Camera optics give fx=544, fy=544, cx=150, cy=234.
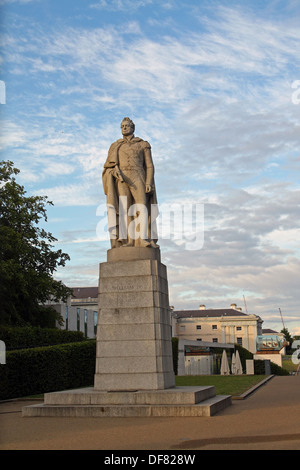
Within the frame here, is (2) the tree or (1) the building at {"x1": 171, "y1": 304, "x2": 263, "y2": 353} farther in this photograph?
(1) the building at {"x1": 171, "y1": 304, "x2": 263, "y2": 353}

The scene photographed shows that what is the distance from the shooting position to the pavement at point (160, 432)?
827 cm

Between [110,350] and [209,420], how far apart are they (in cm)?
366

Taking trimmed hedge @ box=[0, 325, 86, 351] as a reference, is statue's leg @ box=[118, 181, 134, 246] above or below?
above

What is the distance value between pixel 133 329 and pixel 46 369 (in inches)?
369

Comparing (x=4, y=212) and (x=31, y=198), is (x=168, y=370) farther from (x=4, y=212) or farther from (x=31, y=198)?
(x=31, y=198)

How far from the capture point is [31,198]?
3531 cm

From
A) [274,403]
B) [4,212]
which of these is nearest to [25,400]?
[274,403]

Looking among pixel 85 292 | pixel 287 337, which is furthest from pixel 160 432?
pixel 287 337

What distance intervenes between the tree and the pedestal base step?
53.1 ft

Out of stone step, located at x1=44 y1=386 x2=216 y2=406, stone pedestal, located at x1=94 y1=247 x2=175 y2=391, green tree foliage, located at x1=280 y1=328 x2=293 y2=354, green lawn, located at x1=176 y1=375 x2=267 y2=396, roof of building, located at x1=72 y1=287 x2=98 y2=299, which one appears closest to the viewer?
stone step, located at x1=44 y1=386 x2=216 y2=406

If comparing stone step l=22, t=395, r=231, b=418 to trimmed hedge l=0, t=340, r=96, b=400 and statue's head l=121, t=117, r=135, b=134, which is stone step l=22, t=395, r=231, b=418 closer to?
trimmed hedge l=0, t=340, r=96, b=400

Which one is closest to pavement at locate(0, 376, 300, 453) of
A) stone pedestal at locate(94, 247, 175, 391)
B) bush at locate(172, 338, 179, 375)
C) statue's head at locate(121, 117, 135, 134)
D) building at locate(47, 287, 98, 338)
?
stone pedestal at locate(94, 247, 175, 391)

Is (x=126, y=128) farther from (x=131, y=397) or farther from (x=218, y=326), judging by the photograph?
(x=218, y=326)

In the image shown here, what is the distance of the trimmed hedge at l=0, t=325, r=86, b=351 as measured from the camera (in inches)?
1047
